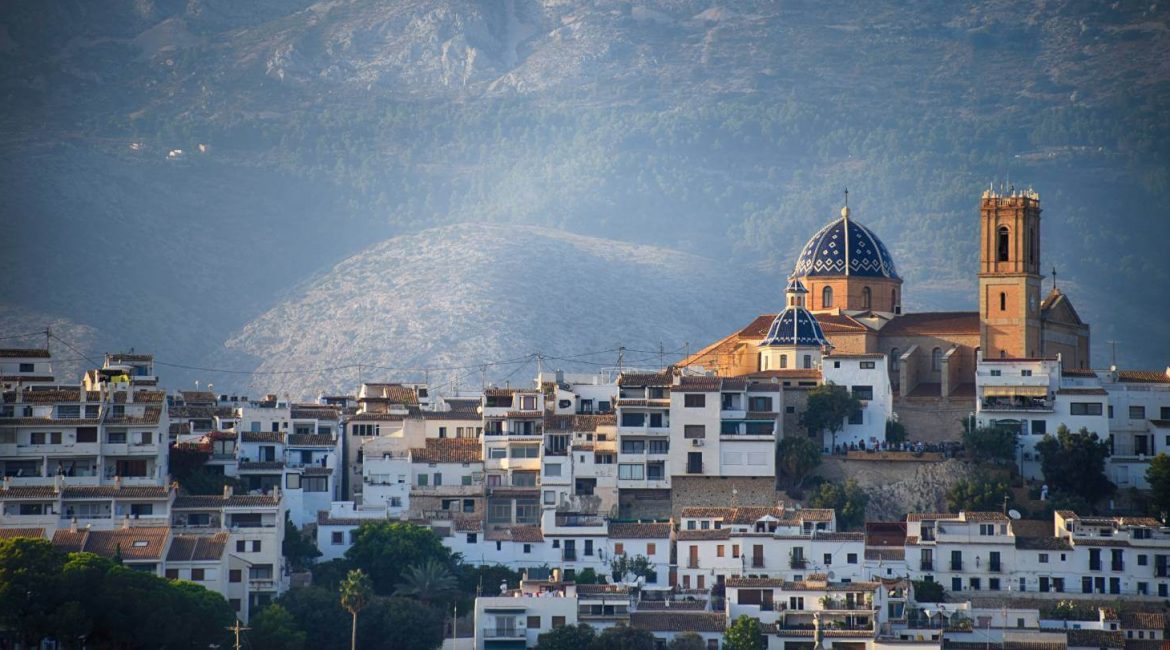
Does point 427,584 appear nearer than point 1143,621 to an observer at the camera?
No

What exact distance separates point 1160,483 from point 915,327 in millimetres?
18533

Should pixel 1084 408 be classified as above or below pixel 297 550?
above

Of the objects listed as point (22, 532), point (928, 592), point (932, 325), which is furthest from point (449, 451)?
point (932, 325)

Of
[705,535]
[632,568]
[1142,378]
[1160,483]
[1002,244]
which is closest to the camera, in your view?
[632,568]

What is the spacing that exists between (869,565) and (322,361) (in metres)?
104

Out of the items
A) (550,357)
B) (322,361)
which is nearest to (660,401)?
(550,357)

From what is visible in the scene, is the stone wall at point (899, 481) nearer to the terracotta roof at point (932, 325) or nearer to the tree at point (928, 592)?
the tree at point (928, 592)

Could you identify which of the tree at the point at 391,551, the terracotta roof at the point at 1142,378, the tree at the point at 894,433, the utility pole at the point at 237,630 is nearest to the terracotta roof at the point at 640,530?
the tree at the point at 391,551

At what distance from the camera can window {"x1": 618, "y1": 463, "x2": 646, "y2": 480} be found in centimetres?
8738

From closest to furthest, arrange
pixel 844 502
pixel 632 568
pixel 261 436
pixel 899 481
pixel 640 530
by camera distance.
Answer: pixel 632 568 < pixel 640 530 < pixel 844 502 < pixel 261 436 < pixel 899 481

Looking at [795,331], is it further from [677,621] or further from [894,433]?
[677,621]

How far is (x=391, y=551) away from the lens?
79375 millimetres

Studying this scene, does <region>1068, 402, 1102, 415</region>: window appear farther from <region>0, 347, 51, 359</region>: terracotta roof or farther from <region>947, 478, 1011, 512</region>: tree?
<region>0, 347, 51, 359</region>: terracotta roof

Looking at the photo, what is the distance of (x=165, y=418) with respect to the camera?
83.5 metres
